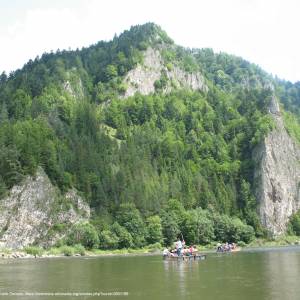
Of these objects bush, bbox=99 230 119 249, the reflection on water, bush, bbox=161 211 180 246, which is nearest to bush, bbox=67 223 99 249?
bush, bbox=99 230 119 249

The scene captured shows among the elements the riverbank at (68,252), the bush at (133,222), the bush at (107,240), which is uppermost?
the bush at (133,222)

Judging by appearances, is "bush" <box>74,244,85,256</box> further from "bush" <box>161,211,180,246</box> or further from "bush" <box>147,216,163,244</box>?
"bush" <box>161,211,180,246</box>

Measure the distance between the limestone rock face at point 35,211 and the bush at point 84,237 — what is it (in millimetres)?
3908

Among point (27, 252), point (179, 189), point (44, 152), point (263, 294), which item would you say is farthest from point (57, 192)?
point (263, 294)

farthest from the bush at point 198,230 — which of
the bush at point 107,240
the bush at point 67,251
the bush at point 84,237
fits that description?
the bush at point 67,251

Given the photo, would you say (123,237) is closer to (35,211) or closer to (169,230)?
(169,230)

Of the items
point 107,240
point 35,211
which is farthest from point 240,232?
point 35,211

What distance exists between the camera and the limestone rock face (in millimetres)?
143250

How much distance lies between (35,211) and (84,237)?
15.3 metres

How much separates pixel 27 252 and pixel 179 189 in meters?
70.1

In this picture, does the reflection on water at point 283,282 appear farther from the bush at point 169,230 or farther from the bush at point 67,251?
the bush at point 169,230

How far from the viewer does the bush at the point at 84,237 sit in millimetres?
146250

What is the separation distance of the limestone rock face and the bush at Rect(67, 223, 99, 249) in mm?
3908

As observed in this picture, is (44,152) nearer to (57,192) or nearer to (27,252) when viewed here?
(57,192)
